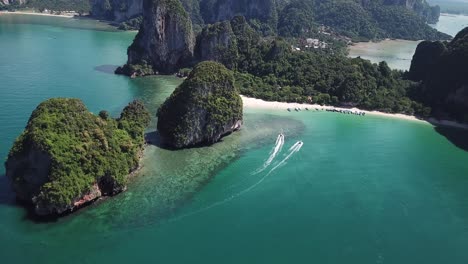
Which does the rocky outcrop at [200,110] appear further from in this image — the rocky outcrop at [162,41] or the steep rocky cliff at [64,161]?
the rocky outcrop at [162,41]

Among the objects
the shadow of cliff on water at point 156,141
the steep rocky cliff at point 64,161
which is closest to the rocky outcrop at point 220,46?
the shadow of cliff on water at point 156,141

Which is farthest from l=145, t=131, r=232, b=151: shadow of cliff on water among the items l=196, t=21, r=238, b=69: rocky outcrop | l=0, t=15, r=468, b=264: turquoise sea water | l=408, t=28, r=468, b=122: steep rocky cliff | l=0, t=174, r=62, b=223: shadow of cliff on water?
l=408, t=28, r=468, b=122: steep rocky cliff

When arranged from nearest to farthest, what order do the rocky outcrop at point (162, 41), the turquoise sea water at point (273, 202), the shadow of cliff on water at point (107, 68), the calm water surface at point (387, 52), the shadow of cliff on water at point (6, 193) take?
the turquoise sea water at point (273, 202), the shadow of cliff on water at point (6, 193), the shadow of cliff on water at point (107, 68), the rocky outcrop at point (162, 41), the calm water surface at point (387, 52)

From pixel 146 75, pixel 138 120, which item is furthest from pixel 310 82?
pixel 138 120

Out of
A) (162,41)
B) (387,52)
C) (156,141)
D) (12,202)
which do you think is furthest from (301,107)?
(387,52)

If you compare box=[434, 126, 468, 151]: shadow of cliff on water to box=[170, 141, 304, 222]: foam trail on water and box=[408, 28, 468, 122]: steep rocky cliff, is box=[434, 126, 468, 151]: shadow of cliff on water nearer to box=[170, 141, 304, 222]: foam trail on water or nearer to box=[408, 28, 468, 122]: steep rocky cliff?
box=[408, 28, 468, 122]: steep rocky cliff

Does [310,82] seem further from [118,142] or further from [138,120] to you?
[118,142]
